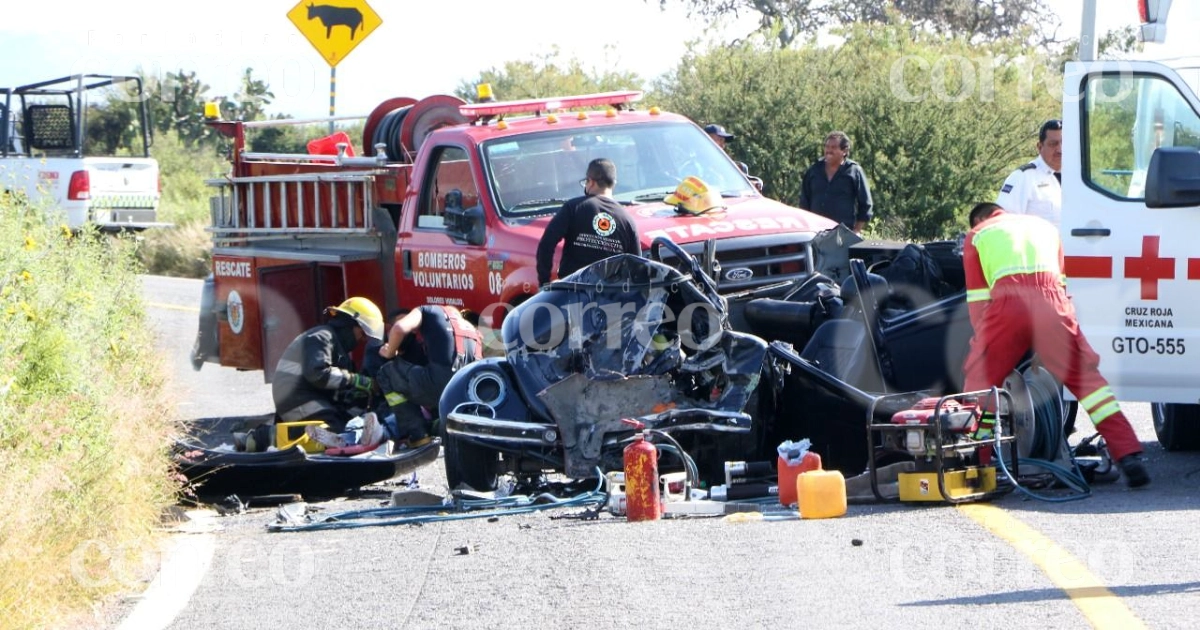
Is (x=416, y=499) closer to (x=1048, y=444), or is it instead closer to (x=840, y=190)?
(x=1048, y=444)

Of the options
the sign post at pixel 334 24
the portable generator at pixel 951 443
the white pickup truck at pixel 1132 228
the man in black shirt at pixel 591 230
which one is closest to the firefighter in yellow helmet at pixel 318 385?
the man in black shirt at pixel 591 230

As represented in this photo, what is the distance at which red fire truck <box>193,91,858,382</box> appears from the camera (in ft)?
35.0

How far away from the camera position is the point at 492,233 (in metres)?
11.1

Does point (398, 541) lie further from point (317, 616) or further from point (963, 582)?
point (963, 582)

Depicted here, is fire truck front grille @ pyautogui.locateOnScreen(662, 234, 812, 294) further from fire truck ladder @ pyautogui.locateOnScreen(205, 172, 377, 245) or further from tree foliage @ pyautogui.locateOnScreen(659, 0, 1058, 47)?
tree foliage @ pyautogui.locateOnScreen(659, 0, 1058, 47)

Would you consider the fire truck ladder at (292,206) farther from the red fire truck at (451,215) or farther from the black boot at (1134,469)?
the black boot at (1134,469)

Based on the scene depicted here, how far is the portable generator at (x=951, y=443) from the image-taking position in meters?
7.54

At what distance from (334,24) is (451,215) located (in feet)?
26.5

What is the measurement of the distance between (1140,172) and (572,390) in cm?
300

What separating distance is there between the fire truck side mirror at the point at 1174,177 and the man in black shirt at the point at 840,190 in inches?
222

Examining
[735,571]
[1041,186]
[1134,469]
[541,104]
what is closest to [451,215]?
[541,104]

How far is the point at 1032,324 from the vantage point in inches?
314

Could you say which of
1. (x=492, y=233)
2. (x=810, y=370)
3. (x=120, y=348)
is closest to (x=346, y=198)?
(x=492, y=233)

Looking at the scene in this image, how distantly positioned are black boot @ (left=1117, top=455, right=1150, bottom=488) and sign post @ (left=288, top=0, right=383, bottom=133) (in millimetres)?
12333
